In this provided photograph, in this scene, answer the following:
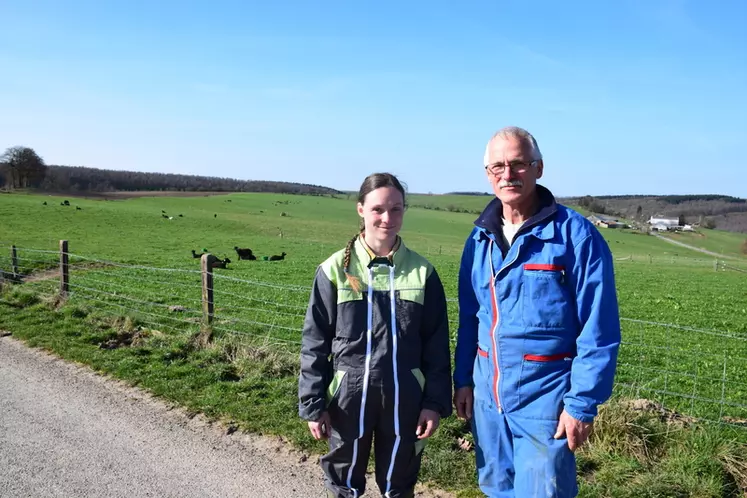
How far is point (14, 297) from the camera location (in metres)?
9.84

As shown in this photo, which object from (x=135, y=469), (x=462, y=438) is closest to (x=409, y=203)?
(x=462, y=438)

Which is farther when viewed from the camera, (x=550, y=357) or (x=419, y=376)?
(x=419, y=376)

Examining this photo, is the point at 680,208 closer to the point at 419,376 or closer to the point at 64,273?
the point at 64,273

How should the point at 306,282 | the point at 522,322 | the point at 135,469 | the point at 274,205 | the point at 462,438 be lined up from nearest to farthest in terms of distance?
the point at 522,322 < the point at 135,469 < the point at 462,438 < the point at 306,282 < the point at 274,205

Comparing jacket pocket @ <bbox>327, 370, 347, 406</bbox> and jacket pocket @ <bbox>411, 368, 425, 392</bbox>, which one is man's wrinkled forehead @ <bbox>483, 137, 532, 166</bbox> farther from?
jacket pocket @ <bbox>327, 370, 347, 406</bbox>

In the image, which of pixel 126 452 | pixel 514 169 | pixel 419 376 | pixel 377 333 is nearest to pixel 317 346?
pixel 377 333

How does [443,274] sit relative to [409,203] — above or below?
below

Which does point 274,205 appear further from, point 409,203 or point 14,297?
point 409,203

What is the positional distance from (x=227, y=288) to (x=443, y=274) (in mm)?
9611

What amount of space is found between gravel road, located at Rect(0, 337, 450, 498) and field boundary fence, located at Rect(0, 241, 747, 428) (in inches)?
75.8

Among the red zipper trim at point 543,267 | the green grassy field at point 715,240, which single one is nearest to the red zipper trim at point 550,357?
the red zipper trim at point 543,267

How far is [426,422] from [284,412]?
98.4 inches

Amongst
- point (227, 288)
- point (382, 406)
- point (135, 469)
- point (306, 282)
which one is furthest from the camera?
point (306, 282)

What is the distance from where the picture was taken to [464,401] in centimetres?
295
